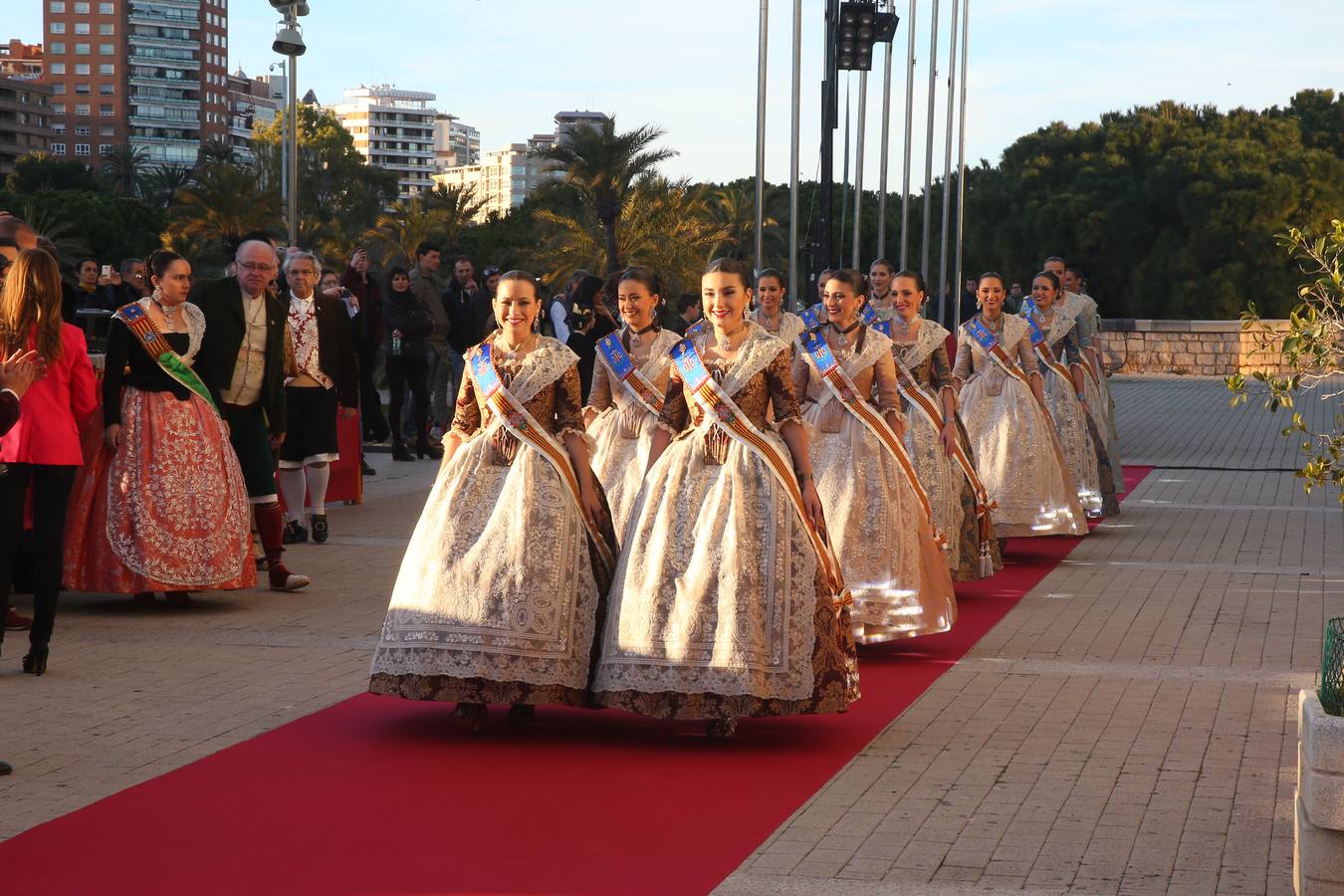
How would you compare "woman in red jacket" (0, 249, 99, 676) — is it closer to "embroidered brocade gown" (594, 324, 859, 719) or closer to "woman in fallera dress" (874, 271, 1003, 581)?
"embroidered brocade gown" (594, 324, 859, 719)

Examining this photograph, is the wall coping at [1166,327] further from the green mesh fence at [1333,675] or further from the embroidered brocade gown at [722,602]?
the green mesh fence at [1333,675]

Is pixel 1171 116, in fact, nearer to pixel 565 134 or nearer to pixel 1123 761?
pixel 565 134

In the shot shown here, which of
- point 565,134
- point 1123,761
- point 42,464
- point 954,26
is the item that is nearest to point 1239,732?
point 1123,761

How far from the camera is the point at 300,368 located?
11281 millimetres

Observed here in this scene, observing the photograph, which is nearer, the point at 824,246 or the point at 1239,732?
the point at 1239,732

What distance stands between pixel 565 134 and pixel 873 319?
34.5m

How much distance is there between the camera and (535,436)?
21.8 feet

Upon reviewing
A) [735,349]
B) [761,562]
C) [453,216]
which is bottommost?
[761,562]

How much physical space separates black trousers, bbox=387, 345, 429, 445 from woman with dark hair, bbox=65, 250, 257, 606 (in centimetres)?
834

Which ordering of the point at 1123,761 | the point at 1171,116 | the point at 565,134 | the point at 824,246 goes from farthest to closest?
the point at 1171,116
the point at 565,134
the point at 824,246
the point at 1123,761

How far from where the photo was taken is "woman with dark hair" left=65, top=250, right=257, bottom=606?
9094 millimetres

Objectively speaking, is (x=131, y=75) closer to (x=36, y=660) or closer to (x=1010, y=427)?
(x=1010, y=427)

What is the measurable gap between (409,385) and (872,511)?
10.1 m

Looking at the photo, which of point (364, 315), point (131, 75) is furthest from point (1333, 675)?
point (131, 75)
